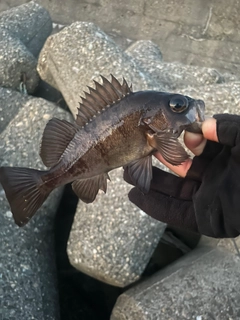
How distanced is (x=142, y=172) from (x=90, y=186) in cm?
14

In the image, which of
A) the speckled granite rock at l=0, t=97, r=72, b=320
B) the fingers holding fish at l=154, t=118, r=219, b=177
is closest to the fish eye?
the fingers holding fish at l=154, t=118, r=219, b=177

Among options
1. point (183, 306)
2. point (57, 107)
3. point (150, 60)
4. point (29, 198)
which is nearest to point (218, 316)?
point (183, 306)

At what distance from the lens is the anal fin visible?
0.90 m

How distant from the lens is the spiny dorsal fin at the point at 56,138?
3.09ft

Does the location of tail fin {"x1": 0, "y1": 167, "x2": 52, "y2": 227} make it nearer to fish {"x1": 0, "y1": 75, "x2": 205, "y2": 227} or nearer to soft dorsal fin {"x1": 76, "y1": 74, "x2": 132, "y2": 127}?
fish {"x1": 0, "y1": 75, "x2": 205, "y2": 227}

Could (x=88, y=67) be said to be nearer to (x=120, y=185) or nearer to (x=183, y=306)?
(x=120, y=185)

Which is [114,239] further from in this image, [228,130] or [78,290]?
[228,130]

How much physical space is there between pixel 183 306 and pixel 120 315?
241 mm

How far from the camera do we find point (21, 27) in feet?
7.93

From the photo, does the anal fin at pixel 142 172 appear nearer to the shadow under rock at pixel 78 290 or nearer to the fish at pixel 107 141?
the fish at pixel 107 141

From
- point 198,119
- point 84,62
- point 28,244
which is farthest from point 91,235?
point 198,119

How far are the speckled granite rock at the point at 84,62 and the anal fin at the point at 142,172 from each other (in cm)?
96

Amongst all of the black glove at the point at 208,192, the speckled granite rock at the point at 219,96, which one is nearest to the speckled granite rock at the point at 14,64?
the speckled granite rock at the point at 219,96

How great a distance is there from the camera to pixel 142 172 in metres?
0.90
